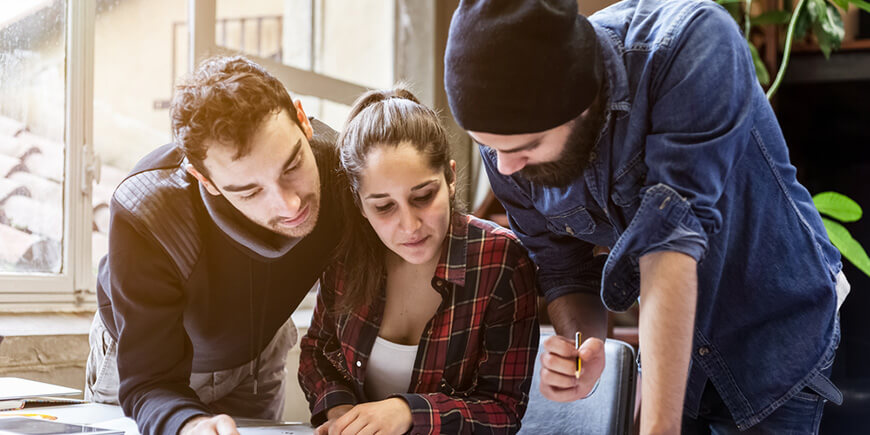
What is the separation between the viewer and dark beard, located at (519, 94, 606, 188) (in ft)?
3.13

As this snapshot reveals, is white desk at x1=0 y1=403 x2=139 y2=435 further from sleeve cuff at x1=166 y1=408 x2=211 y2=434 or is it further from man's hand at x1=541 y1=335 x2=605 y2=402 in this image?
man's hand at x1=541 y1=335 x2=605 y2=402

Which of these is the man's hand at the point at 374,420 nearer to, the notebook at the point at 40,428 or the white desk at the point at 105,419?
the white desk at the point at 105,419

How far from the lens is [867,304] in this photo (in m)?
2.80

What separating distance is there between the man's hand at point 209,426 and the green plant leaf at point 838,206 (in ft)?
5.30

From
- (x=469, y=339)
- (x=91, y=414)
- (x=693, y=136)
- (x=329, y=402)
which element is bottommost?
(x=91, y=414)

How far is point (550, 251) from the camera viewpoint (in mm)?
1269

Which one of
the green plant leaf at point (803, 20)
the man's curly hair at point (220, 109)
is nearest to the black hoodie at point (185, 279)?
the man's curly hair at point (220, 109)

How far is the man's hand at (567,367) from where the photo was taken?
1.11 meters

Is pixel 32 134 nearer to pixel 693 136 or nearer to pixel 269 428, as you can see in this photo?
pixel 269 428

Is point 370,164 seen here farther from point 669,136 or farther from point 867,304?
point 867,304

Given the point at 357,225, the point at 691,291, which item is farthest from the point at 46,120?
the point at 691,291

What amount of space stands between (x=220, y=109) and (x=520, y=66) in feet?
1.88

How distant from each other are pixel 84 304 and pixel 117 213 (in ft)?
3.45

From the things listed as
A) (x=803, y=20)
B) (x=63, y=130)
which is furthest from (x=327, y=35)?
(x=803, y=20)
